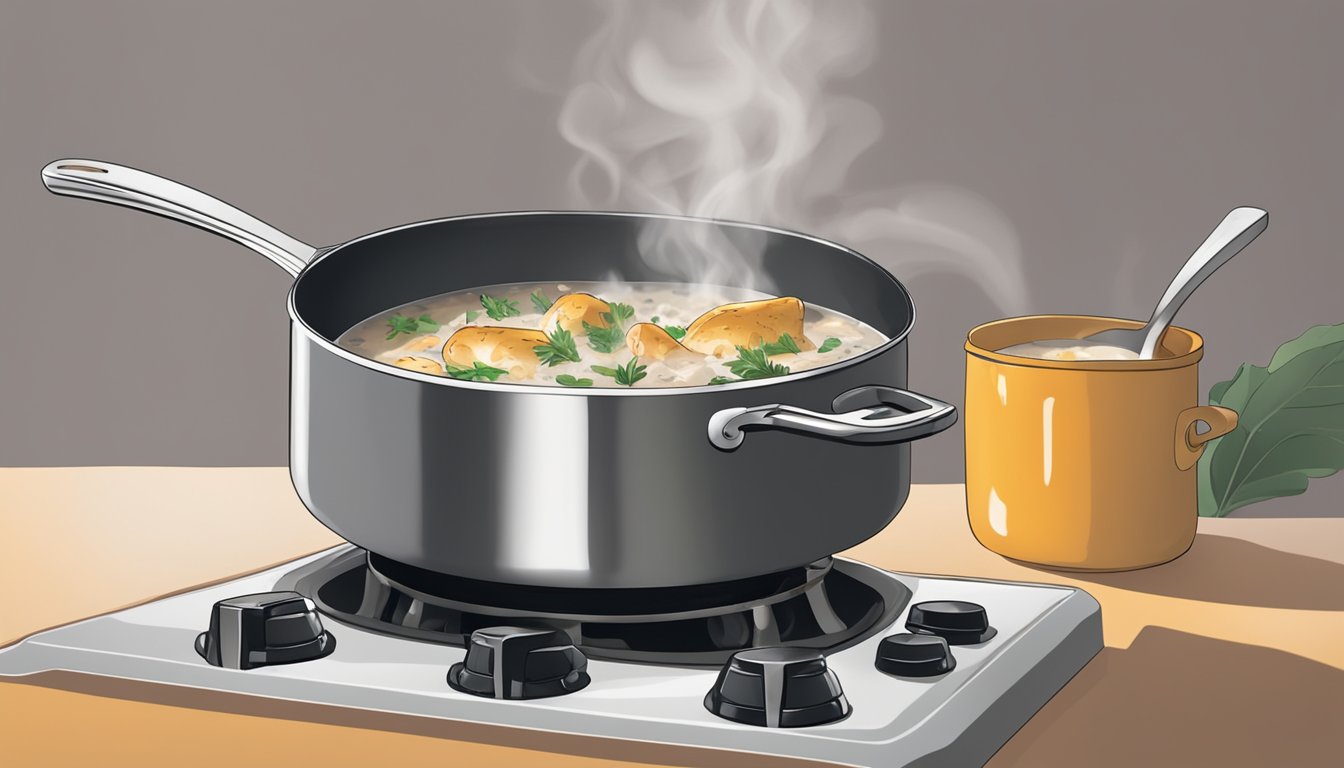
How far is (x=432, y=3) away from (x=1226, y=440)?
66.2 inches

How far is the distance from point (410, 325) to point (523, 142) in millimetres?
1548

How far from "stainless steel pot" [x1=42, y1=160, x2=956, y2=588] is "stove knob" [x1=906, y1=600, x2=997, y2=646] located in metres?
0.07

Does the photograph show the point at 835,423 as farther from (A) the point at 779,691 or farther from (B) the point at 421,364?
(B) the point at 421,364

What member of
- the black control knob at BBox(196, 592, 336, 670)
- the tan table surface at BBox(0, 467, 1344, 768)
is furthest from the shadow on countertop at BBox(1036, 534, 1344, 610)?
the black control knob at BBox(196, 592, 336, 670)

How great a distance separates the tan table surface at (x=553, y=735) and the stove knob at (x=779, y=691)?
0.10 feet

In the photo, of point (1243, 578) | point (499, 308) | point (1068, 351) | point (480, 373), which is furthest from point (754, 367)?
point (1243, 578)

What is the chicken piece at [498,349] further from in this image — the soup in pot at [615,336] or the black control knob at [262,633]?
the black control knob at [262,633]

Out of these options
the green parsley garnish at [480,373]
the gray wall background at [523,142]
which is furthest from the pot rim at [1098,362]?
the gray wall background at [523,142]

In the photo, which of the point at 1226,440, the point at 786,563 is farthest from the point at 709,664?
the point at 1226,440

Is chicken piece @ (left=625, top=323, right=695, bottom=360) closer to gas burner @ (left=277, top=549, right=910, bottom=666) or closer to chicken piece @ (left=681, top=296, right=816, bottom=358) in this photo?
chicken piece @ (left=681, top=296, right=816, bottom=358)

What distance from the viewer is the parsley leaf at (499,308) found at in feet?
4.19

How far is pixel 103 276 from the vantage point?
2.99 metres

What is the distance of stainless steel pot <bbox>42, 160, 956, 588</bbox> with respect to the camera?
0.92 metres

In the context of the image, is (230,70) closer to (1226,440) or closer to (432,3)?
(432,3)
